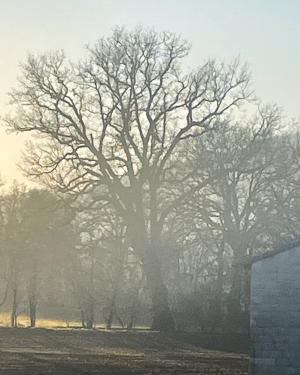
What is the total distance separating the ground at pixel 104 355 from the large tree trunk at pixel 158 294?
13.0 ft

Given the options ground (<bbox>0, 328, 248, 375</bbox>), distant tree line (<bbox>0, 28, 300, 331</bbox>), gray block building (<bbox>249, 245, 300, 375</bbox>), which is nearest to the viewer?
gray block building (<bbox>249, 245, 300, 375</bbox>)

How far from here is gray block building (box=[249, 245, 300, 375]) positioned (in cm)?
2144

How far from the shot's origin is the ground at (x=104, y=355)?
911 inches

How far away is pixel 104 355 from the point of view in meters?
28.5

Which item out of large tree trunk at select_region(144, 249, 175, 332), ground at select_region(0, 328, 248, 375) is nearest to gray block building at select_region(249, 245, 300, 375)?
ground at select_region(0, 328, 248, 375)

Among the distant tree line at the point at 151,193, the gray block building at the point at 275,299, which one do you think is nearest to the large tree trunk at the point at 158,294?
the distant tree line at the point at 151,193

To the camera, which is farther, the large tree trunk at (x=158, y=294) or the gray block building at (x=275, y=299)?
the large tree trunk at (x=158, y=294)

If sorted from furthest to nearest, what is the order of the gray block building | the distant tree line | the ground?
1. the distant tree line
2. the ground
3. the gray block building

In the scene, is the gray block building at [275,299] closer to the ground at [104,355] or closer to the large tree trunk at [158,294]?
the ground at [104,355]

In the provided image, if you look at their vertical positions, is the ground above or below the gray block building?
below

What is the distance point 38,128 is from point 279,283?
22461 mm

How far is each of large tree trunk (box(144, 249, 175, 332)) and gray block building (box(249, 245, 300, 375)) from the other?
20381 millimetres

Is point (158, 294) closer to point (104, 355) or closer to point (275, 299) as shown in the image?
point (104, 355)

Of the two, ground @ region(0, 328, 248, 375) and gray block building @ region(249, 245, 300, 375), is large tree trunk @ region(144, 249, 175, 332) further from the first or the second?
gray block building @ region(249, 245, 300, 375)
